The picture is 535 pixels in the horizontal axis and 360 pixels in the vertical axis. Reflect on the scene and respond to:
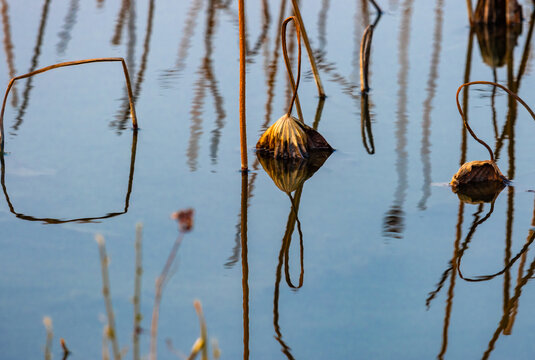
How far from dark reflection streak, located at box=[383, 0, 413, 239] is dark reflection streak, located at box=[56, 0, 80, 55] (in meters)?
1.48

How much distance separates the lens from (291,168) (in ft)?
7.98

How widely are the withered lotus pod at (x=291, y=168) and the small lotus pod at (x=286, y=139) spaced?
2 cm

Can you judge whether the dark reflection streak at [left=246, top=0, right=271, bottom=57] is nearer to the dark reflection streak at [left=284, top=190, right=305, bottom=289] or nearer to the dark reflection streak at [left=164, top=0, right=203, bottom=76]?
the dark reflection streak at [left=164, top=0, right=203, bottom=76]

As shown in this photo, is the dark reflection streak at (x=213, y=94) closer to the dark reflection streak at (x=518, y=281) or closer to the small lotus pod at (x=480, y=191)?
the small lotus pod at (x=480, y=191)

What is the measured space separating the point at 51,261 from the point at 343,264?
2.27ft

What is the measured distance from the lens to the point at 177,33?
12.4 ft

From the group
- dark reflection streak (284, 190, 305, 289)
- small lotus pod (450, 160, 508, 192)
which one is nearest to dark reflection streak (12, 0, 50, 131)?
dark reflection streak (284, 190, 305, 289)

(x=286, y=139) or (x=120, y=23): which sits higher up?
(x=120, y=23)

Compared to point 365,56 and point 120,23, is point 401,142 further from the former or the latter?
point 120,23

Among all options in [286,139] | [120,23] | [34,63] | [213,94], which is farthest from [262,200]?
[120,23]

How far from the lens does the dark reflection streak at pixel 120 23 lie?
143 inches

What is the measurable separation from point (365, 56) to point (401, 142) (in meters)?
0.58

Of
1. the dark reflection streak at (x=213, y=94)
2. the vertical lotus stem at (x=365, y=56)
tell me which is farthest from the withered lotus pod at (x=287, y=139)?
the vertical lotus stem at (x=365, y=56)

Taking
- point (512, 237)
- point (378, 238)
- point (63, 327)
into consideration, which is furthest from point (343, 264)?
point (63, 327)
